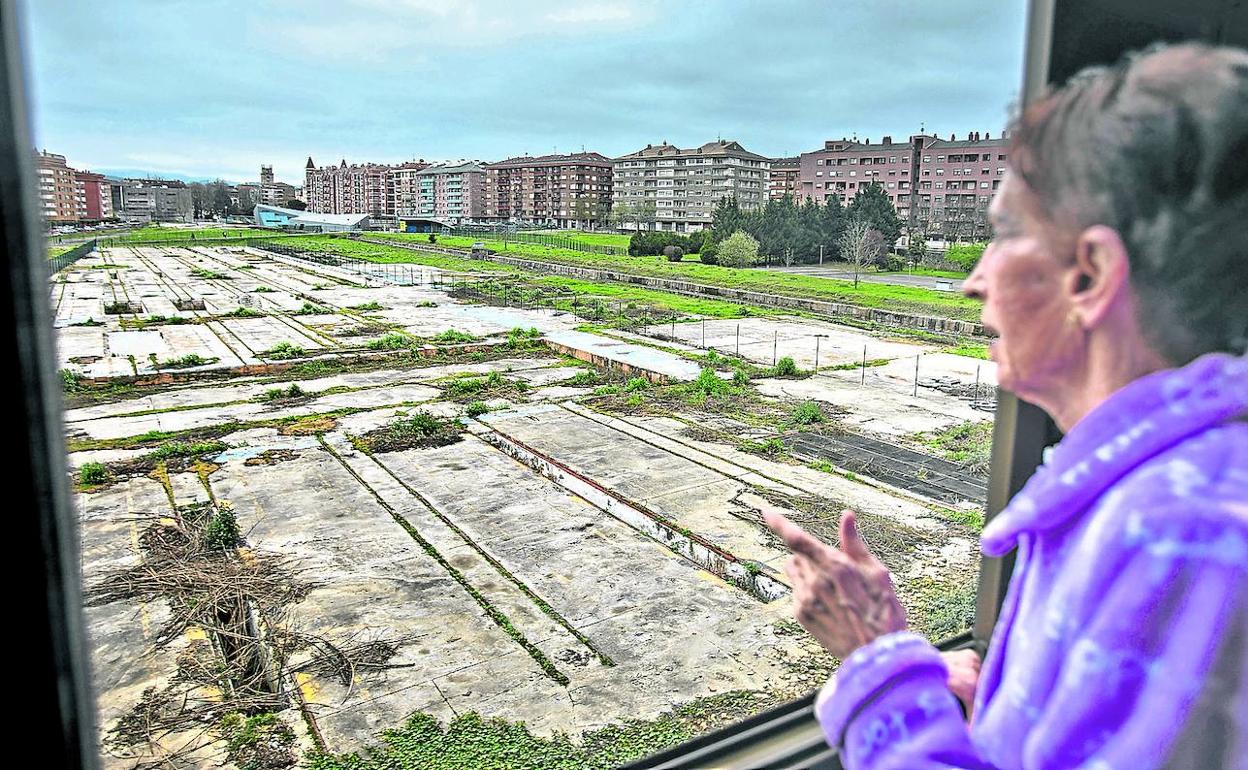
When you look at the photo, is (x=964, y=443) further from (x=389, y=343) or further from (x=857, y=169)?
(x=857, y=169)

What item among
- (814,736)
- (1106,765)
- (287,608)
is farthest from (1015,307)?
(287,608)

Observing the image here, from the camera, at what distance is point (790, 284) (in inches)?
811

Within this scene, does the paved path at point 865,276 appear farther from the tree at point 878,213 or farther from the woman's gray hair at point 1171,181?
the woman's gray hair at point 1171,181

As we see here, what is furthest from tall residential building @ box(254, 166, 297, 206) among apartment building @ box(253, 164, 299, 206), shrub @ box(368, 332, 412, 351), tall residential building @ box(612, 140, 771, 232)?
shrub @ box(368, 332, 412, 351)

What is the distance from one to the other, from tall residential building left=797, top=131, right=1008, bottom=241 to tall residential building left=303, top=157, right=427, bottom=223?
50.7 meters

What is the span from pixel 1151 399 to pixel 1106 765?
0.25 m

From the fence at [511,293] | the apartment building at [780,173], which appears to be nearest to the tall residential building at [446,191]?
the apartment building at [780,173]

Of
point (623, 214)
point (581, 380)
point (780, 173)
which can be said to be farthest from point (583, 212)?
point (581, 380)

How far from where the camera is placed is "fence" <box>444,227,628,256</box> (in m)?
33.3

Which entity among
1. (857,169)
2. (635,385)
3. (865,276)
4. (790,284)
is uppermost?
(857,169)

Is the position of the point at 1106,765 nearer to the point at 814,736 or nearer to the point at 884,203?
the point at 814,736

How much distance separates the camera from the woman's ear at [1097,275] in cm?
59

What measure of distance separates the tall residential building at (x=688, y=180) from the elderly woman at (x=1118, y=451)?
48818mm

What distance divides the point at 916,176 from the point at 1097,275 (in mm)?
38624
